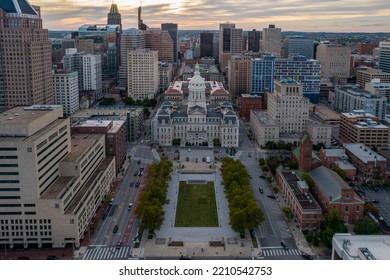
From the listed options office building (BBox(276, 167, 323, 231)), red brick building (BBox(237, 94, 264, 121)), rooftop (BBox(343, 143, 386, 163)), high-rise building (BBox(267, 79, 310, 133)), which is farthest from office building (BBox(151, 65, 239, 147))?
office building (BBox(276, 167, 323, 231))

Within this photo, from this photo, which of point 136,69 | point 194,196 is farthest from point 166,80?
point 194,196

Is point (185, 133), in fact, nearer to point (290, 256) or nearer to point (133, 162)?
point (133, 162)

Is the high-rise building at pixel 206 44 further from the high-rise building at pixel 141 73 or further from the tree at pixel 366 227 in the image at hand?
the tree at pixel 366 227

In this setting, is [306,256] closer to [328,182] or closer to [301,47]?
[328,182]

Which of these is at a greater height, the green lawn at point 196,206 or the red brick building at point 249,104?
the red brick building at point 249,104

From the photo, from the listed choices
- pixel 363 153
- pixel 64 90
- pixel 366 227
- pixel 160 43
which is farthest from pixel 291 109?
pixel 160 43

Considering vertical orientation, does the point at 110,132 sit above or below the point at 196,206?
above

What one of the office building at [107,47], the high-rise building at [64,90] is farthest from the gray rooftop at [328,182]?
the office building at [107,47]
